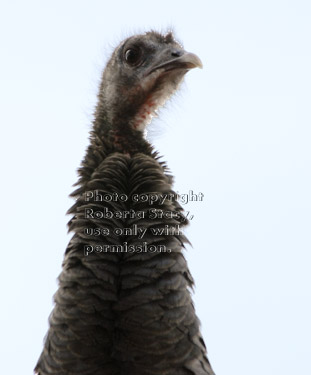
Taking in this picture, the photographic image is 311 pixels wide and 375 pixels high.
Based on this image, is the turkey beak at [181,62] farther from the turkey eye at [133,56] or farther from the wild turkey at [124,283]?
the wild turkey at [124,283]

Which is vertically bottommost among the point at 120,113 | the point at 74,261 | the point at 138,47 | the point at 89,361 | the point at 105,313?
the point at 89,361

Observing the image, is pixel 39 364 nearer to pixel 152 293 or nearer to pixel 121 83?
pixel 152 293

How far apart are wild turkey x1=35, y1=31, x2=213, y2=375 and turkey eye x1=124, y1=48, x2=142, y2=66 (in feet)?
2.97

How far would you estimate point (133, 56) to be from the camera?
4.60 m

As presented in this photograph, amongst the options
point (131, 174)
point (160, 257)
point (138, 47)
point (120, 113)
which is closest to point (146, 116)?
point (120, 113)

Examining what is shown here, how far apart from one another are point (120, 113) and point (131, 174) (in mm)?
765

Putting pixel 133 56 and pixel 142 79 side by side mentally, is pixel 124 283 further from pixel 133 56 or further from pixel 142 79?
pixel 133 56

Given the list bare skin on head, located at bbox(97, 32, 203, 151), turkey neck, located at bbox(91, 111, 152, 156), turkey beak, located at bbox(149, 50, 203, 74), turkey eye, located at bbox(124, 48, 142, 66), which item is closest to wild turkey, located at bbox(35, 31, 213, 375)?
turkey neck, located at bbox(91, 111, 152, 156)

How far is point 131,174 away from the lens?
379cm

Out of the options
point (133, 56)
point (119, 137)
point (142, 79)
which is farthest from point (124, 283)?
point (133, 56)

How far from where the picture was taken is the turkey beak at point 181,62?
432 cm

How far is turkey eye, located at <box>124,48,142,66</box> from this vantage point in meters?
4.59

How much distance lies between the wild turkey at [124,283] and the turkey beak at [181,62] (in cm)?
80

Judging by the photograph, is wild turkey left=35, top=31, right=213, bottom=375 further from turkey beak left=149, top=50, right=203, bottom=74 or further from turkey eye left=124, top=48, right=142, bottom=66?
turkey eye left=124, top=48, right=142, bottom=66
